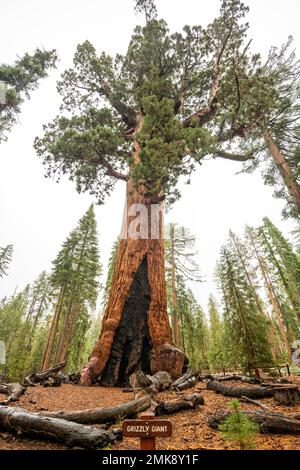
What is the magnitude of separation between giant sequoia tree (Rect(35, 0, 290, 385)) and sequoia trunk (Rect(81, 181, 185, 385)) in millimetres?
31

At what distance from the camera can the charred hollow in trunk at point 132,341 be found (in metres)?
7.33

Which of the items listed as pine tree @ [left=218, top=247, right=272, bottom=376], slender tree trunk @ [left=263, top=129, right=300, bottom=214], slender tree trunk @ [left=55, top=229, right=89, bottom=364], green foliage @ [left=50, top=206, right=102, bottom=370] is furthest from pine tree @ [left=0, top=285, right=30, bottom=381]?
slender tree trunk @ [left=263, top=129, right=300, bottom=214]

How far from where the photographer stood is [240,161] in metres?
11.4

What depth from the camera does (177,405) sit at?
450 cm

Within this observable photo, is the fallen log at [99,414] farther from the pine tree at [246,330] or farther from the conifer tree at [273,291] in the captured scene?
the conifer tree at [273,291]

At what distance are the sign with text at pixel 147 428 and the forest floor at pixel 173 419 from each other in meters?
0.92

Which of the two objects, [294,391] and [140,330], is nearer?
[294,391]

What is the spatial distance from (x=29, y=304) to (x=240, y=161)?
1401 inches

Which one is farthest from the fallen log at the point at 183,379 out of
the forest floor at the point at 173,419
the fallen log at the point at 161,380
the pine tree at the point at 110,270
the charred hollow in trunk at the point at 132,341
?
the pine tree at the point at 110,270

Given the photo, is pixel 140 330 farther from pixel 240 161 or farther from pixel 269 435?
pixel 240 161

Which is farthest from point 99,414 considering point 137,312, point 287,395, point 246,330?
point 246,330
